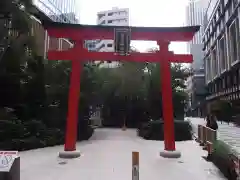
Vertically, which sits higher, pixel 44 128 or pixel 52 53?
pixel 52 53

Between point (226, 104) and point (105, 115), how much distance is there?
1458cm

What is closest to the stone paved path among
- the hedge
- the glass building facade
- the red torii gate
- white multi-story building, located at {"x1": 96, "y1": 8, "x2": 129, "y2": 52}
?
the red torii gate

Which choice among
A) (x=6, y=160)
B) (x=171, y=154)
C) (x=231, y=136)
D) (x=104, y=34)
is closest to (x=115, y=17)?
(x=231, y=136)

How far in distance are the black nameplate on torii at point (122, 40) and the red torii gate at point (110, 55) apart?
19 centimetres

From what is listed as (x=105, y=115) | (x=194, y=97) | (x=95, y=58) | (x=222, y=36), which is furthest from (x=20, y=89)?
(x=194, y=97)

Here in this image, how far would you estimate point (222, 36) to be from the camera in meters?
46.8

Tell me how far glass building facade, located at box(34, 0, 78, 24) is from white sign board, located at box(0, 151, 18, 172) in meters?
33.7

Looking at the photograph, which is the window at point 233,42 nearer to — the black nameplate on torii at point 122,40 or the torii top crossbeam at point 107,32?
the torii top crossbeam at point 107,32

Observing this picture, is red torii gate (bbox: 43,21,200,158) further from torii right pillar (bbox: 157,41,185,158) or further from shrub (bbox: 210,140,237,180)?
shrub (bbox: 210,140,237,180)

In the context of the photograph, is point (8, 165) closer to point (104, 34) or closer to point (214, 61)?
point (104, 34)

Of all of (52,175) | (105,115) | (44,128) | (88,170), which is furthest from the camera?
(105,115)

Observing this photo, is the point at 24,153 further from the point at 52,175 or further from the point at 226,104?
the point at 226,104

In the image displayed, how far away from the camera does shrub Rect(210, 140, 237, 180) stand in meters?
6.87

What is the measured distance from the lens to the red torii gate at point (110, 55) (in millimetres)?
11164
